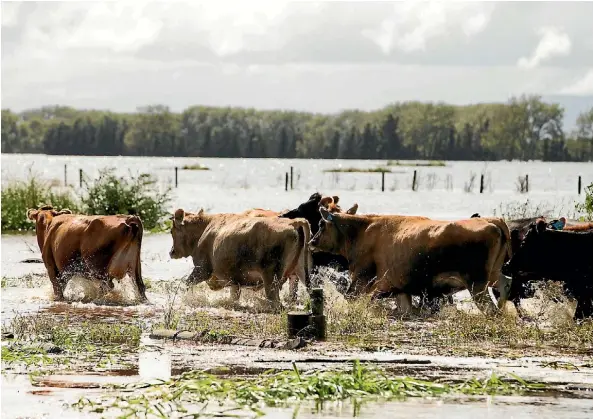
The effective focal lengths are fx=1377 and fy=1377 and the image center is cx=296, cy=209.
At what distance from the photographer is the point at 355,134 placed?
6762 inches

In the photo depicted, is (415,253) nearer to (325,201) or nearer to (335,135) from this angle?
(325,201)

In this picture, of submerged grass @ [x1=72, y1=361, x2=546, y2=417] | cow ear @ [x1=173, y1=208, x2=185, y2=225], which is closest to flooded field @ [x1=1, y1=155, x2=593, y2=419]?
submerged grass @ [x1=72, y1=361, x2=546, y2=417]

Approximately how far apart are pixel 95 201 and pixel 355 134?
467 feet

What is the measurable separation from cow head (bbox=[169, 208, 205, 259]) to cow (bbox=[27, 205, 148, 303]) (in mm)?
832

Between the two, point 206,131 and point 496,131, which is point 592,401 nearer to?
point 496,131

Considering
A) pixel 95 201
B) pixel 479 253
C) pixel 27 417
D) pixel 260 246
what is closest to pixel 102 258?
pixel 260 246

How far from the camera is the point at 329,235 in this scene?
1756 cm

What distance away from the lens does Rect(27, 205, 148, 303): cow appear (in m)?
18.0

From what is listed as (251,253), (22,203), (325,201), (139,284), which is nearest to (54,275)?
(139,284)

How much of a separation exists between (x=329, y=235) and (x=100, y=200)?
13.5 meters

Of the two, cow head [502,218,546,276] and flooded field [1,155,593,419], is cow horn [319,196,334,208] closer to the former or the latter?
flooded field [1,155,593,419]

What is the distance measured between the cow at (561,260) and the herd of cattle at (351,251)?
1 centimetres

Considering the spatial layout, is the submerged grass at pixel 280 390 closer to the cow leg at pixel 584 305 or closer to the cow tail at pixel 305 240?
the cow leg at pixel 584 305

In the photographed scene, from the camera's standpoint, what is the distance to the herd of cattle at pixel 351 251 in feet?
52.5
